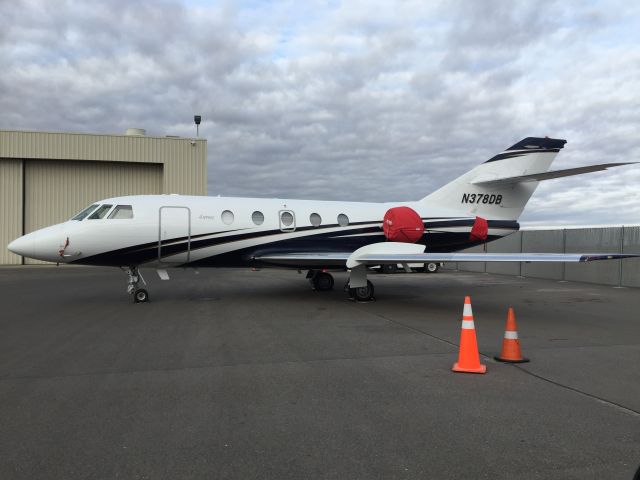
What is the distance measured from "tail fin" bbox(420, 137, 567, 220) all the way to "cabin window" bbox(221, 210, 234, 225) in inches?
252

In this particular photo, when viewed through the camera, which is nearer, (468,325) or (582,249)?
(468,325)

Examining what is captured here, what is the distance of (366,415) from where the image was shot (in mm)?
4621

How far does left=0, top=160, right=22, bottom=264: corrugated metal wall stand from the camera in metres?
30.6

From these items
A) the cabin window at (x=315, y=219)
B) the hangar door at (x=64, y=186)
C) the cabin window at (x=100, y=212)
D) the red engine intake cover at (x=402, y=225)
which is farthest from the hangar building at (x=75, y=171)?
the cabin window at (x=100, y=212)

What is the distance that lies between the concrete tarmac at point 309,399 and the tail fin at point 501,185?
6390 mm

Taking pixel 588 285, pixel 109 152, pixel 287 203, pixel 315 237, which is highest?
pixel 109 152

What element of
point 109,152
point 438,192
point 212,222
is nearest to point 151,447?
point 212,222

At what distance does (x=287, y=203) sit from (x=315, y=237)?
1.30m

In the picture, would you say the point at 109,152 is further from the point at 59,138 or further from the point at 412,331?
the point at 412,331

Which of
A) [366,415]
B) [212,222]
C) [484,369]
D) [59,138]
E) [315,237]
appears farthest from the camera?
[59,138]

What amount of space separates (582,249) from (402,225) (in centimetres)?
1111

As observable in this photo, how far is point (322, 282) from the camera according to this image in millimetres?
16672

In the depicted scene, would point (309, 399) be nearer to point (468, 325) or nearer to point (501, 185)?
point (468, 325)

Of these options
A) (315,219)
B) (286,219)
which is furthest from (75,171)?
(315,219)
